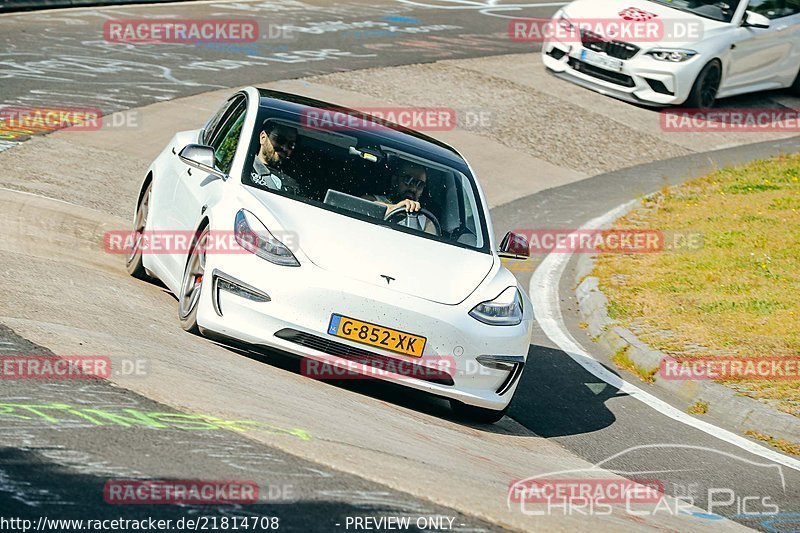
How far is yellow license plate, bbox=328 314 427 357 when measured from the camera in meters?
7.22

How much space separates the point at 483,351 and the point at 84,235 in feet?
13.9

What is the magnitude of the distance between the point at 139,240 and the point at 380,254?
2681 mm

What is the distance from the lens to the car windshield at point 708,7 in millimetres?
19281

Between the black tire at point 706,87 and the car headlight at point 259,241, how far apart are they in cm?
1269

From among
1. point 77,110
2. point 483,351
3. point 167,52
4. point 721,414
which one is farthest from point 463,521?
point 167,52

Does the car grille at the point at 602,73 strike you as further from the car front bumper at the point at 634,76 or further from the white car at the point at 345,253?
the white car at the point at 345,253

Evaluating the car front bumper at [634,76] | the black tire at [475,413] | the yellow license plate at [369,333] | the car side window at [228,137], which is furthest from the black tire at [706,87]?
the yellow license plate at [369,333]

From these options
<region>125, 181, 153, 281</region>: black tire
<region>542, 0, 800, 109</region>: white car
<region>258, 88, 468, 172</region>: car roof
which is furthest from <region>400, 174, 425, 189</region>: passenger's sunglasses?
<region>542, 0, 800, 109</region>: white car

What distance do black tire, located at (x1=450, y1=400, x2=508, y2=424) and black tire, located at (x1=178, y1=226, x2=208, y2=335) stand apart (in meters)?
1.70

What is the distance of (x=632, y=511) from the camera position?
6242 millimetres

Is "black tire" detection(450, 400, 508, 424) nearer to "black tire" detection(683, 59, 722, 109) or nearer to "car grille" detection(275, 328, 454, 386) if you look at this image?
"car grille" detection(275, 328, 454, 386)

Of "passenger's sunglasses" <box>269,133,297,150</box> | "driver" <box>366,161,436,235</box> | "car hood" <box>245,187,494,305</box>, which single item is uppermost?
"passenger's sunglasses" <box>269,133,297,150</box>

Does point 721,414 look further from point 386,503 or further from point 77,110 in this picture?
point 77,110

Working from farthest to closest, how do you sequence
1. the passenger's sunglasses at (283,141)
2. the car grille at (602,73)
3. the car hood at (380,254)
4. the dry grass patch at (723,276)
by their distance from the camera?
the car grille at (602,73) → the dry grass patch at (723,276) → the passenger's sunglasses at (283,141) → the car hood at (380,254)
